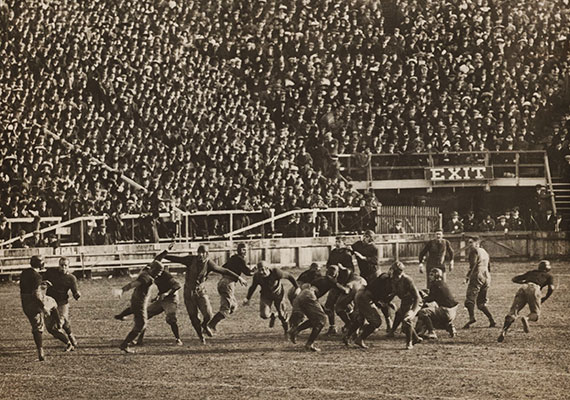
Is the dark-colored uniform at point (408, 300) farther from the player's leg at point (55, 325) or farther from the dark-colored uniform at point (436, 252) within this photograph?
the player's leg at point (55, 325)

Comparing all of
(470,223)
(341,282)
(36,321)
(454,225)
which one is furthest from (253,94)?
(36,321)

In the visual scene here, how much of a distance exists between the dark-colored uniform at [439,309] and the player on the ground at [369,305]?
82 cm

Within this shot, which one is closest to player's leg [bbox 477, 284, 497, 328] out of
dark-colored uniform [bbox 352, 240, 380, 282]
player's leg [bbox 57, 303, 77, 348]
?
dark-colored uniform [bbox 352, 240, 380, 282]

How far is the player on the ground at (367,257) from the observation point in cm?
1764

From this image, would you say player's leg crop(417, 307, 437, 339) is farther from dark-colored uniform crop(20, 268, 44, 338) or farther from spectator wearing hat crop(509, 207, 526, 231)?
spectator wearing hat crop(509, 207, 526, 231)

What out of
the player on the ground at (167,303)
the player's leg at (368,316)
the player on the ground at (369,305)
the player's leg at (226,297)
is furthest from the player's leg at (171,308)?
the player's leg at (368,316)

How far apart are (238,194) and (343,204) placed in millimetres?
2948

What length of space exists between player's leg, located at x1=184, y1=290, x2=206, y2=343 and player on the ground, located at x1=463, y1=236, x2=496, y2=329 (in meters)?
5.01

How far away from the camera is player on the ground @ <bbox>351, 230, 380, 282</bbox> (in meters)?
17.6

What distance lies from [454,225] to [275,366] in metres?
12.3

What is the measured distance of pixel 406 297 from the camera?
1570 cm

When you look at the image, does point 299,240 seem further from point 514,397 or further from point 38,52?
point 514,397

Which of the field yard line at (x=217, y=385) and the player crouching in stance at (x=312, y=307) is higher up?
the player crouching in stance at (x=312, y=307)

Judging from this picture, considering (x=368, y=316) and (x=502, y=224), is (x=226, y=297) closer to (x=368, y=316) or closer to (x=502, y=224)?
(x=368, y=316)
